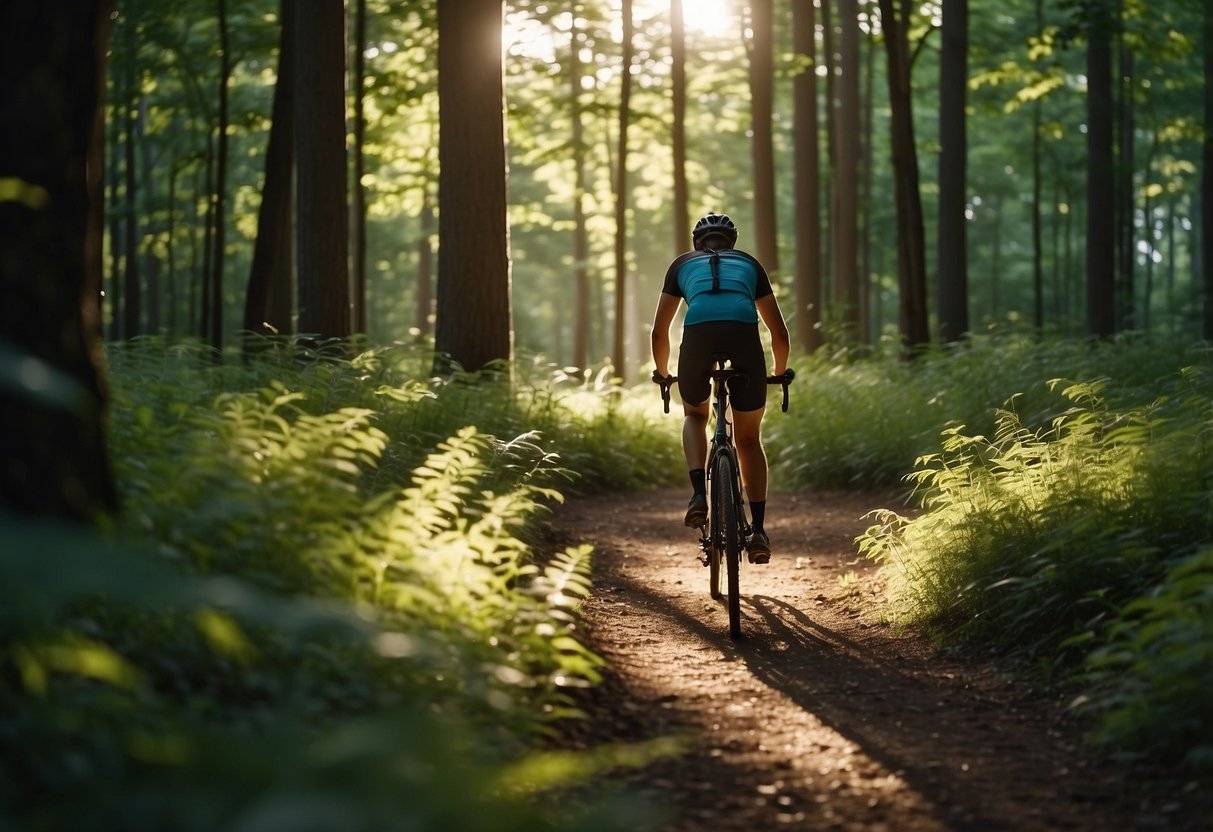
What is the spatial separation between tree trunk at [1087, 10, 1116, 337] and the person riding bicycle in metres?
15.0

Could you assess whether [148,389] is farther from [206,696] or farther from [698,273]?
[206,696]

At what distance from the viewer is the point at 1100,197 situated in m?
21.4

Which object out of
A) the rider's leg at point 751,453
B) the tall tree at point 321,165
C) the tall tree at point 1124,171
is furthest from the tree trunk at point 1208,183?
the rider's leg at point 751,453

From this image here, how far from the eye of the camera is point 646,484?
13883 mm

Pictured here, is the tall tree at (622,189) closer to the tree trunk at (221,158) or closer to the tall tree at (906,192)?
the tall tree at (906,192)

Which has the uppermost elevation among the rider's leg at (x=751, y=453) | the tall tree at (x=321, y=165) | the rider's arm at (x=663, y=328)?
the tall tree at (x=321, y=165)

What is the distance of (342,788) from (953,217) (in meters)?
16.3

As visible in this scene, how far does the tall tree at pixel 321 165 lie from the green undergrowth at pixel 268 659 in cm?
511

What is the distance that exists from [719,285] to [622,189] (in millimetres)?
12047

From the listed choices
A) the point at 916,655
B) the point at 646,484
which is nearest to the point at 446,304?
the point at 646,484

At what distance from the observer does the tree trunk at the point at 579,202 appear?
2149 cm

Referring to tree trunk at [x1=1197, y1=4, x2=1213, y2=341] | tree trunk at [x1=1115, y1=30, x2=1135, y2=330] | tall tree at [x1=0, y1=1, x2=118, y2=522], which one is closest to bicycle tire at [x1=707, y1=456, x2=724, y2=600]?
tall tree at [x1=0, y1=1, x2=118, y2=522]

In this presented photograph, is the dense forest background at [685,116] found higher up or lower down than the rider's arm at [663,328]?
higher up

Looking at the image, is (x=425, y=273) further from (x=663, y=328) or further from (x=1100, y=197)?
(x=663, y=328)
